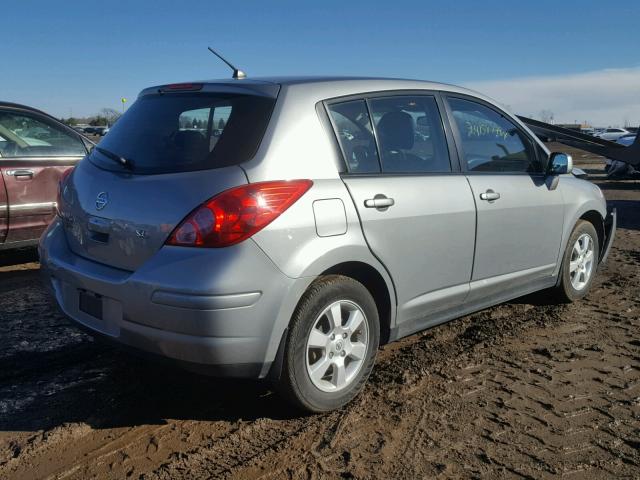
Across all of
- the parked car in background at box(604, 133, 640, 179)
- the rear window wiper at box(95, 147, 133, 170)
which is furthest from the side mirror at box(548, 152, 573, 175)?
the parked car in background at box(604, 133, 640, 179)

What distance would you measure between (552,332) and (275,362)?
2.60m

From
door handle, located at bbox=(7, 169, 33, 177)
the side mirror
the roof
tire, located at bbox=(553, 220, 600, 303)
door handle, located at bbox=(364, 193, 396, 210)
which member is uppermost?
the roof

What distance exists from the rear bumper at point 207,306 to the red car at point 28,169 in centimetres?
363

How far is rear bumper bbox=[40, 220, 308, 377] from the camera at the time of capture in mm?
2873

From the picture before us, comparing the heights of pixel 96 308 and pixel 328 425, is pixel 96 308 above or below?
above

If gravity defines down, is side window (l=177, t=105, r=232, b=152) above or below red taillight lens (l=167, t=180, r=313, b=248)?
above

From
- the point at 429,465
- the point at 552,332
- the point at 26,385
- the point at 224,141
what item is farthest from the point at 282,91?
the point at 552,332

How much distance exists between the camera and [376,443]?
10.2ft

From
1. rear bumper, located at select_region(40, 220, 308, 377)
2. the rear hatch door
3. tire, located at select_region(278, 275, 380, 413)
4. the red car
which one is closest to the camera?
rear bumper, located at select_region(40, 220, 308, 377)

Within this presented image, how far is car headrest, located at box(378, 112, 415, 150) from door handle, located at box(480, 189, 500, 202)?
634 mm

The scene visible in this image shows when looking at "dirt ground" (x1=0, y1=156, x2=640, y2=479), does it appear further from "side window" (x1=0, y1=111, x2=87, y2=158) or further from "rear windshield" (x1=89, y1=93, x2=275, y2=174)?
"side window" (x1=0, y1=111, x2=87, y2=158)

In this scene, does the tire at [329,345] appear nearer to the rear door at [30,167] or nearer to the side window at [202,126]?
the side window at [202,126]

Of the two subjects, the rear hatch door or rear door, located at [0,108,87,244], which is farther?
rear door, located at [0,108,87,244]

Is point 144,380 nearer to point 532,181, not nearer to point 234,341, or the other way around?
point 234,341
